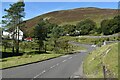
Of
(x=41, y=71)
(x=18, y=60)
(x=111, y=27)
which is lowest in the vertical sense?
(x=41, y=71)

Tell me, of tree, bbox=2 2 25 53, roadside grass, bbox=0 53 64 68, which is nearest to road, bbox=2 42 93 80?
roadside grass, bbox=0 53 64 68

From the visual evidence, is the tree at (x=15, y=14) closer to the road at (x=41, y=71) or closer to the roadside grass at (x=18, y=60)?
the roadside grass at (x=18, y=60)

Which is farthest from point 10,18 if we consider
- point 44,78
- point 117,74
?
point 117,74

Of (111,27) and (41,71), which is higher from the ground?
(111,27)

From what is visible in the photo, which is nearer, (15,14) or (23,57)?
(23,57)

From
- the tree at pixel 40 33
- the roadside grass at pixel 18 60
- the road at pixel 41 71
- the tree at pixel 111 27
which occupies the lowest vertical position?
the road at pixel 41 71

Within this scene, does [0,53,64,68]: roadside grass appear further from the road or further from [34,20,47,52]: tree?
[34,20,47,52]: tree

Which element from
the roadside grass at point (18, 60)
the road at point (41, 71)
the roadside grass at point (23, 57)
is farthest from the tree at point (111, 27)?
the road at point (41, 71)

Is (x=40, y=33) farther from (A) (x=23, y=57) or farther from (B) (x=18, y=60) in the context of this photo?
(B) (x=18, y=60)

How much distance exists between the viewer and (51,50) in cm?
7131

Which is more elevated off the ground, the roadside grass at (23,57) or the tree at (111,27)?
the tree at (111,27)

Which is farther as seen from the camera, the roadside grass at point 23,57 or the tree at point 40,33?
the tree at point 40,33

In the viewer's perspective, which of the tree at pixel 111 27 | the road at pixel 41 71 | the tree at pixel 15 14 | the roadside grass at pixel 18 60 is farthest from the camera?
the tree at pixel 111 27

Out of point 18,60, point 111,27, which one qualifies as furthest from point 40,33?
point 111,27
